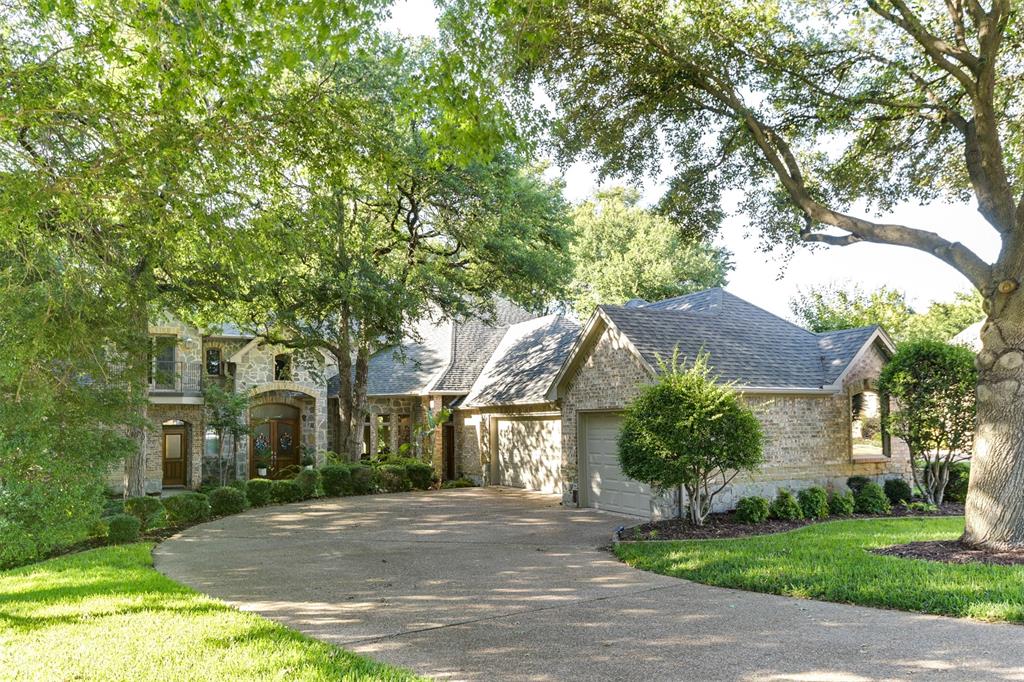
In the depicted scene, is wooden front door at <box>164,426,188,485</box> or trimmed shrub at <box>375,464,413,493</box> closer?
trimmed shrub at <box>375,464,413,493</box>

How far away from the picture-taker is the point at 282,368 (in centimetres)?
2645

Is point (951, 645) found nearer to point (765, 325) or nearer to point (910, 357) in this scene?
point (910, 357)

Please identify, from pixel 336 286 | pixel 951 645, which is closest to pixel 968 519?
pixel 951 645

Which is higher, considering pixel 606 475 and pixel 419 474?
pixel 606 475

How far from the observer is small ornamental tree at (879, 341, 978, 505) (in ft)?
48.8

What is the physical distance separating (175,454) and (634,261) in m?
21.7

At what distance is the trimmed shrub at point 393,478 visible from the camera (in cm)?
2153

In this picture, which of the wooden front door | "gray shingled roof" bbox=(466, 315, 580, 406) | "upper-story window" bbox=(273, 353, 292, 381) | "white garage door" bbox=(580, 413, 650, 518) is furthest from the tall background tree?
the wooden front door

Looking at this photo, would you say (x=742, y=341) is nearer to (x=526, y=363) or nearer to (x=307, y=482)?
(x=526, y=363)

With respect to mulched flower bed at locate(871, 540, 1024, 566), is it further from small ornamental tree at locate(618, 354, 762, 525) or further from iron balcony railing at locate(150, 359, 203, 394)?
iron balcony railing at locate(150, 359, 203, 394)

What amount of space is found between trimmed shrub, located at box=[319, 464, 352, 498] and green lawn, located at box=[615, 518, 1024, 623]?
11.4 metres

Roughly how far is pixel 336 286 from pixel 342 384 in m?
5.53

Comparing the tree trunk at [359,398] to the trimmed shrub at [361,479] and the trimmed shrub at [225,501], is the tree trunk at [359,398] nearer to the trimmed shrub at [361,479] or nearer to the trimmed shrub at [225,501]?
the trimmed shrub at [361,479]

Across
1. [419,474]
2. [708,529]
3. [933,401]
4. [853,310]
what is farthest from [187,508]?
[853,310]
